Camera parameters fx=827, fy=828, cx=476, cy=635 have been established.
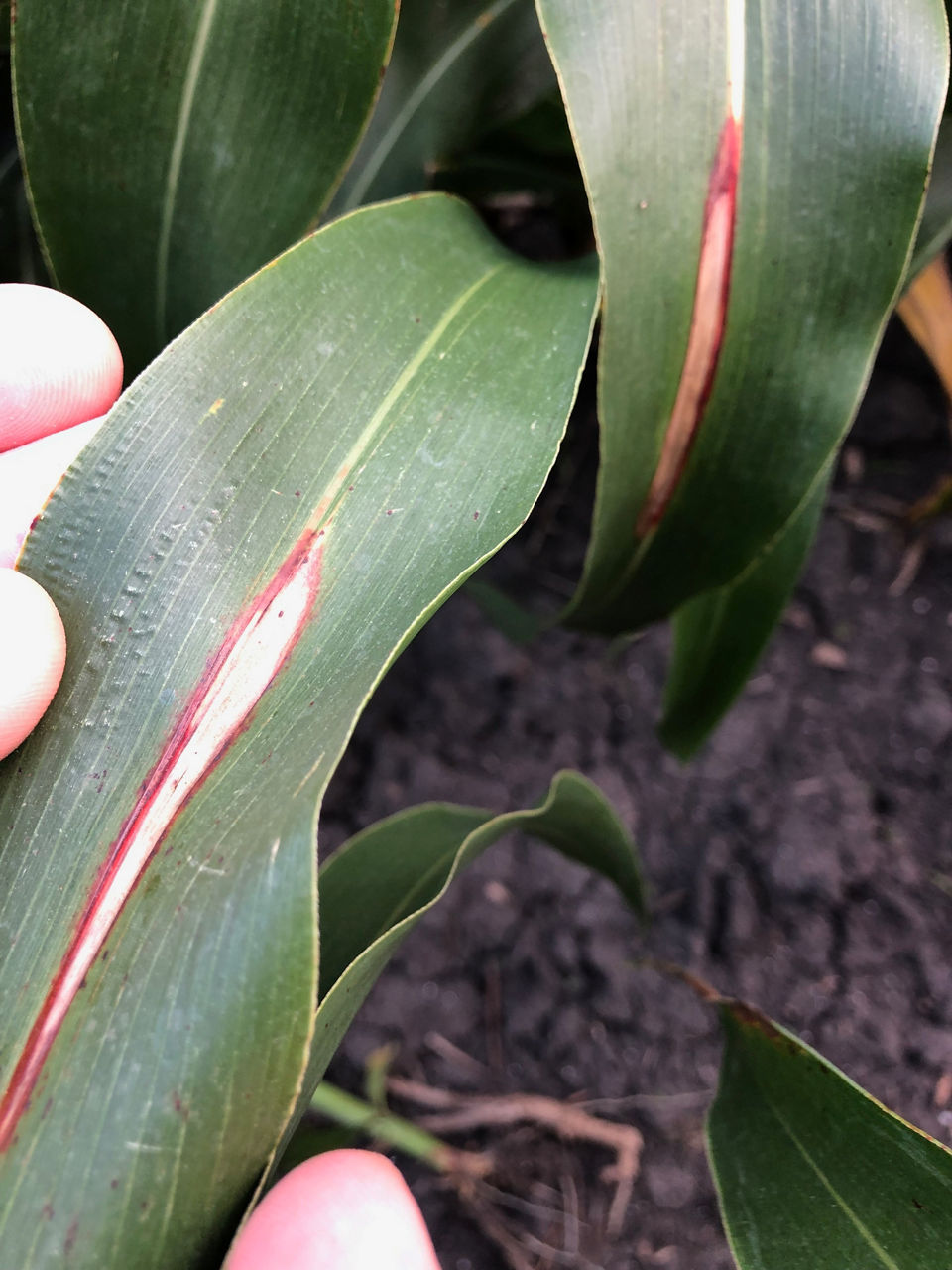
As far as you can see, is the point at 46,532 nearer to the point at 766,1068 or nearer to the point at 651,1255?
the point at 766,1068

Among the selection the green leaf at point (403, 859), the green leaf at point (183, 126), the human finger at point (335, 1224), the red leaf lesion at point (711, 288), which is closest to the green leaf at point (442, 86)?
the green leaf at point (183, 126)

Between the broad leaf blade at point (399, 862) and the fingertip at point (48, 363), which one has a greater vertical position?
the fingertip at point (48, 363)

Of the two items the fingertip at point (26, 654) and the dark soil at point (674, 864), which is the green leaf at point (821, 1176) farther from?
the fingertip at point (26, 654)

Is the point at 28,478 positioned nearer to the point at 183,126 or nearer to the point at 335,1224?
the point at 183,126

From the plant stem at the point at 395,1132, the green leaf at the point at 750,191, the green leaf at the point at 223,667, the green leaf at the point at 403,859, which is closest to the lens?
the green leaf at the point at 223,667

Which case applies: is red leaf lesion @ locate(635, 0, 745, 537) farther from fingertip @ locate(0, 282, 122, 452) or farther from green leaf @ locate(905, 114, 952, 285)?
fingertip @ locate(0, 282, 122, 452)

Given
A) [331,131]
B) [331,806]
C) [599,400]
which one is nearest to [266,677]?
[599,400]
